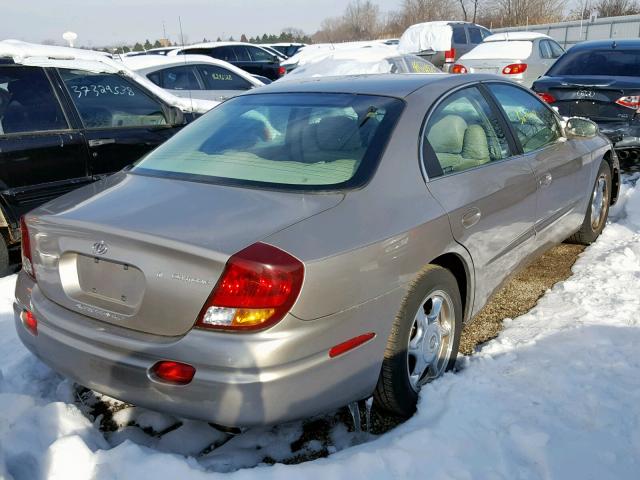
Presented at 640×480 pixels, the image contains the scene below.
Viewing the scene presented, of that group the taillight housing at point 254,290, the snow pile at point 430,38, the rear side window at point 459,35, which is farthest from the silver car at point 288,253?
the rear side window at point 459,35

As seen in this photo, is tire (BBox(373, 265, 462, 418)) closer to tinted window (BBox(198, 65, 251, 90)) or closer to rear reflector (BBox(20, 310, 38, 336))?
rear reflector (BBox(20, 310, 38, 336))

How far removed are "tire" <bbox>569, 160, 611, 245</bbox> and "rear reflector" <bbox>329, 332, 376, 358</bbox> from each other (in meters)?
3.11

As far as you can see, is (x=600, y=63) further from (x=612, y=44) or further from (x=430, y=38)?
(x=430, y=38)

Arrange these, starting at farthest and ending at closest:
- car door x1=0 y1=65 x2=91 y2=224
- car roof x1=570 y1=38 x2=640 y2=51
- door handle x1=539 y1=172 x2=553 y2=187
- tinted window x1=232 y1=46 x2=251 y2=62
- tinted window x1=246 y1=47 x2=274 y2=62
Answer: tinted window x1=246 y1=47 x2=274 y2=62
tinted window x1=232 y1=46 x2=251 y2=62
car roof x1=570 y1=38 x2=640 y2=51
car door x1=0 y1=65 x2=91 y2=224
door handle x1=539 y1=172 x2=553 y2=187

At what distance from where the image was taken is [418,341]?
2834mm

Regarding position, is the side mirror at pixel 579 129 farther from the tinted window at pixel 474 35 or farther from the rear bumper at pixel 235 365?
the tinted window at pixel 474 35

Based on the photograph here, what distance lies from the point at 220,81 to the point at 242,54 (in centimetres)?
701

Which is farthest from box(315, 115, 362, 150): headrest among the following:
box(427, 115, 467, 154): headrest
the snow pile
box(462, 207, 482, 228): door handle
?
the snow pile

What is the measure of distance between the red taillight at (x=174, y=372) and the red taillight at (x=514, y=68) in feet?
38.6

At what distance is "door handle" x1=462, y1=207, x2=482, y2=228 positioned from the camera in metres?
2.94

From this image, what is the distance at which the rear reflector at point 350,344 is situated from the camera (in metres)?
2.28

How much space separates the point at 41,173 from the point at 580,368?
370 cm

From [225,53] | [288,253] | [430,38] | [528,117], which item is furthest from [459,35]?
[288,253]

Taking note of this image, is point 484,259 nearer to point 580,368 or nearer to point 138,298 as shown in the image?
point 580,368
